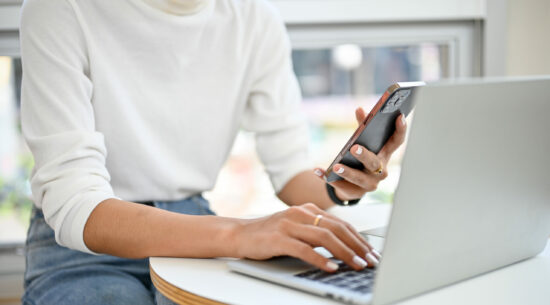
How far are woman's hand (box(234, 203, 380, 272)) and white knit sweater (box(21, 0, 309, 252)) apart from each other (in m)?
0.26

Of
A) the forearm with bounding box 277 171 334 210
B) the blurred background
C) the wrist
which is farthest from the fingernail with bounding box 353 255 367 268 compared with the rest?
the blurred background

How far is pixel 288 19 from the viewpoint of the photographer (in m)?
1.65

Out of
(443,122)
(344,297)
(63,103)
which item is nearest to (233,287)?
(344,297)

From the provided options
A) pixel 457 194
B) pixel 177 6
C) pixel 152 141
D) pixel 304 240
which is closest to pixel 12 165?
pixel 152 141

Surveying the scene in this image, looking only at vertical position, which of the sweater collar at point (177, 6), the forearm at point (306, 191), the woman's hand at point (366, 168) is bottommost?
the forearm at point (306, 191)

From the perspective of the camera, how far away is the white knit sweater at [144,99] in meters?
0.92

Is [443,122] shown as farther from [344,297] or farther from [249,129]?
[249,129]

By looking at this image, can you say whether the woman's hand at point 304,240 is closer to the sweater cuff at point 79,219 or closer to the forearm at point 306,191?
the sweater cuff at point 79,219

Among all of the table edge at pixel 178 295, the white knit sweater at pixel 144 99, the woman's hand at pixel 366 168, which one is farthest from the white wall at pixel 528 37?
the table edge at pixel 178 295

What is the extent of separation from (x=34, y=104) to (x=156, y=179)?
269mm

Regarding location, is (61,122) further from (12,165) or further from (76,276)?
(12,165)

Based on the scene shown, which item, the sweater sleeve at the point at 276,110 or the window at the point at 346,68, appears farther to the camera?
the window at the point at 346,68

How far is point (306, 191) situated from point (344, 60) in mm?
734

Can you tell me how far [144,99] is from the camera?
112cm
